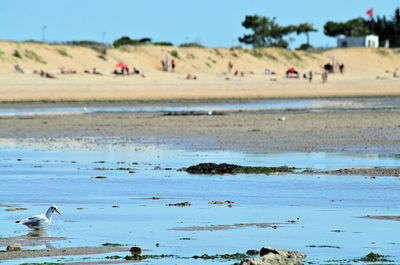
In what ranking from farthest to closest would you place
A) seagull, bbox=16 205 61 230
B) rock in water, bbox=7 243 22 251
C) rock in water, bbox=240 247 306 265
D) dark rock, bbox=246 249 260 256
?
seagull, bbox=16 205 61 230, rock in water, bbox=7 243 22 251, dark rock, bbox=246 249 260 256, rock in water, bbox=240 247 306 265

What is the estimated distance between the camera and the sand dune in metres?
55.4

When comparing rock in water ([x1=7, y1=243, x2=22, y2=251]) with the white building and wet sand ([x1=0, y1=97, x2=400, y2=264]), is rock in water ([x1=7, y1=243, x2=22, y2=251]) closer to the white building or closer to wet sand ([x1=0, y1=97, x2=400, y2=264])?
wet sand ([x1=0, y1=97, x2=400, y2=264])

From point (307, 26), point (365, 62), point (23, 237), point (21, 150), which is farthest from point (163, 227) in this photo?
point (307, 26)

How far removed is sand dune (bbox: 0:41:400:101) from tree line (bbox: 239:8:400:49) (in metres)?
19.2

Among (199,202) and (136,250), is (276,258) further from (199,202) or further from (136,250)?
(199,202)

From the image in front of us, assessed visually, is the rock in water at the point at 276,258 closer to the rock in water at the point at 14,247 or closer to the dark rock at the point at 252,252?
the dark rock at the point at 252,252

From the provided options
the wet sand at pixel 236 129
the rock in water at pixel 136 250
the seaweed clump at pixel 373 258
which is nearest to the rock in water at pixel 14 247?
the rock in water at pixel 136 250

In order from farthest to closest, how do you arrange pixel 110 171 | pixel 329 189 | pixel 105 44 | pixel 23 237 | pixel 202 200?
pixel 105 44 < pixel 110 171 < pixel 329 189 < pixel 202 200 < pixel 23 237

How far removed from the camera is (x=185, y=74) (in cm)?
8250

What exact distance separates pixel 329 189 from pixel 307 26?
423ft

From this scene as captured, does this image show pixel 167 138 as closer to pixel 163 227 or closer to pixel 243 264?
pixel 163 227

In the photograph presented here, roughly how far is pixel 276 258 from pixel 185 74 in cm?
7401

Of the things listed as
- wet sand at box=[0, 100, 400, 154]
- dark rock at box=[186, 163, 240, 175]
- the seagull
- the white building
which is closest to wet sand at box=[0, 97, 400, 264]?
wet sand at box=[0, 100, 400, 154]

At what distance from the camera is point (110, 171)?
60.7ft
